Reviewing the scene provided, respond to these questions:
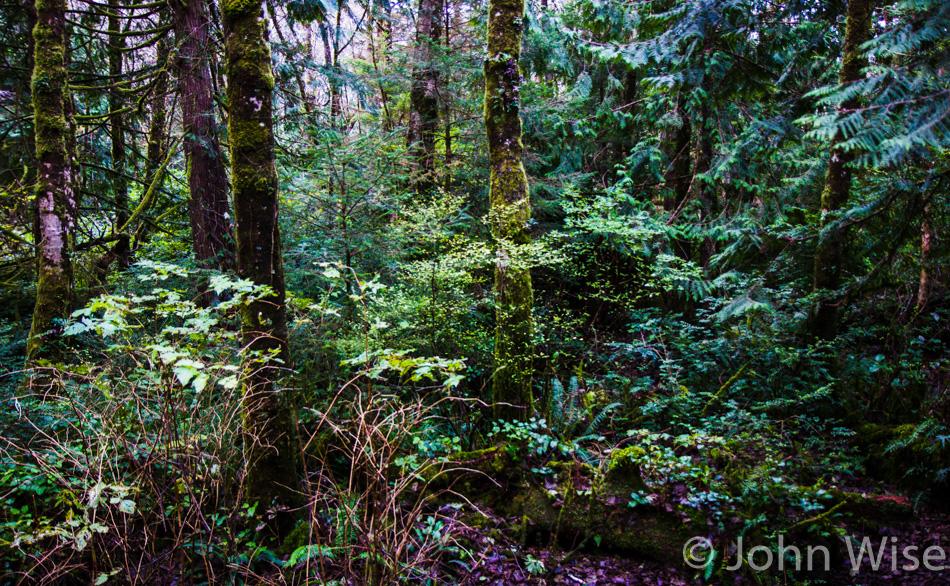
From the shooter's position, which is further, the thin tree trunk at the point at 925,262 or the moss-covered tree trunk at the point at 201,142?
the moss-covered tree trunk at the point at 201,142

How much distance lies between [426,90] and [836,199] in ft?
25.4

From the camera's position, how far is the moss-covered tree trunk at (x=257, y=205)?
10.4 ft

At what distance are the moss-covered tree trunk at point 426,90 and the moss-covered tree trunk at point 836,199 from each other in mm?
6306

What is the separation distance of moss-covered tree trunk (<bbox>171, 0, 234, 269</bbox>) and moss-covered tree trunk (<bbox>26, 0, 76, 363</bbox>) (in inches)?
49.6

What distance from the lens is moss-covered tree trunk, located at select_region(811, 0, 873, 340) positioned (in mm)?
5109

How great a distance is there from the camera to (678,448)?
16.1 feet

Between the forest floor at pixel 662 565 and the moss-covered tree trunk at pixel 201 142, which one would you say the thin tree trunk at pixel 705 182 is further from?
the moss-covered tree trunk at pixel 201 142

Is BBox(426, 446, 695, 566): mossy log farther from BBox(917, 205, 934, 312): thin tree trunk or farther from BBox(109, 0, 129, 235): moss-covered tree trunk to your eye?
BBox(109, 0, 129, 235): moss-covered tree trunk

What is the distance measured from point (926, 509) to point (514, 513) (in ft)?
13.2

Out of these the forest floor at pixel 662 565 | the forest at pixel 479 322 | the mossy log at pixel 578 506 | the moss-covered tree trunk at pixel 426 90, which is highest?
the moss-covered tree trunk at pixel 426 90

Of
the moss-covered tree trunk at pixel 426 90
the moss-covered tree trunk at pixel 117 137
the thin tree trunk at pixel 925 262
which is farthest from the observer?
the moss-covered tree trunk at pixel 426 90

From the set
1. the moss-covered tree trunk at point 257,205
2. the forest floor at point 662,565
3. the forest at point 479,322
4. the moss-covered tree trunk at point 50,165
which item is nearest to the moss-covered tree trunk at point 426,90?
the forest at point 479,322

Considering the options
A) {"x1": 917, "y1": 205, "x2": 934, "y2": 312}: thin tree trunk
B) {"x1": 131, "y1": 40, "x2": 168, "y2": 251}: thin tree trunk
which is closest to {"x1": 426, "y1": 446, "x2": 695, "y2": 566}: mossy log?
{"x1": 917, "y1": 205, "x2": 934, "y2": 312}: thin tree trunk

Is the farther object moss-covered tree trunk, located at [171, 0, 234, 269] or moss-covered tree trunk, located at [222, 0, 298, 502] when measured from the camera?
moss-covered tree trunk, located at [171, 0, 234, 269]
